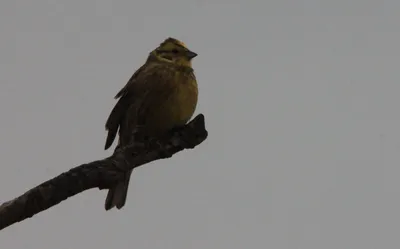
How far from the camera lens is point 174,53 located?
600 centimetres

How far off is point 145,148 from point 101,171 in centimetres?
46

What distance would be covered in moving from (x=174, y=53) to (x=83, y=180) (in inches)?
116

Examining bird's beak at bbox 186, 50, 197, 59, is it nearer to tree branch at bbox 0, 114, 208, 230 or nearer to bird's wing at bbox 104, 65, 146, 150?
bird's wing at bbox 104, 65, 146, 150

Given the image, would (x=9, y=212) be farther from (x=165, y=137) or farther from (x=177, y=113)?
(x=177, y=113)

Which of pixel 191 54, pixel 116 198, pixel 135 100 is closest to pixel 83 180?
pixel 116 198

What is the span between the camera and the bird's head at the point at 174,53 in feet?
19.1

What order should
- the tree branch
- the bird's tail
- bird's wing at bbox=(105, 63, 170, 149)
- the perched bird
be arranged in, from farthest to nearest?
bird's wing at bbox=(105, 63, 170, 149) < the perched bird < the bird's tail < the tree branch

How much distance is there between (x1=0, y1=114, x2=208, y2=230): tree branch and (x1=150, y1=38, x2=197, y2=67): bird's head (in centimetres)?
191

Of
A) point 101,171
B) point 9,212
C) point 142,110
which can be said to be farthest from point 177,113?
point 9,212

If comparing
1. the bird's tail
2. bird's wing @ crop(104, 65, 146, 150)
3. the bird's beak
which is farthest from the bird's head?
the bird's tail

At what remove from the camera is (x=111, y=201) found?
4672mm

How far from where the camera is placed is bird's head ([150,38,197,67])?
5.81 m

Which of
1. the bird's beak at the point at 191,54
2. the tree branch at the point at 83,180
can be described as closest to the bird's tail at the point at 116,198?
the tree branch at the point at 83,180

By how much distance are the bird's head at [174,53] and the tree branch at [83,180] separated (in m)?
1.91
